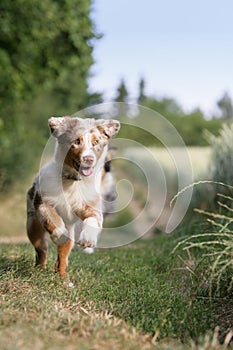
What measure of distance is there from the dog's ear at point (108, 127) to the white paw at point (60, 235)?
3.17ft

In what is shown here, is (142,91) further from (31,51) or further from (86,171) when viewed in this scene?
(86,171)

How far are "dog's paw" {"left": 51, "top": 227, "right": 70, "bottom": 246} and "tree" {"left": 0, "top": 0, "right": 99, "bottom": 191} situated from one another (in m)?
10.2

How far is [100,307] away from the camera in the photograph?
3998 millimetres

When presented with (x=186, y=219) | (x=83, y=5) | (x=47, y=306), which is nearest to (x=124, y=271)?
(x=47, y=306)

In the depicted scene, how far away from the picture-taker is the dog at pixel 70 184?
4898mm

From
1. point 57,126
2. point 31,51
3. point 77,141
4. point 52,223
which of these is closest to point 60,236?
point 52,223

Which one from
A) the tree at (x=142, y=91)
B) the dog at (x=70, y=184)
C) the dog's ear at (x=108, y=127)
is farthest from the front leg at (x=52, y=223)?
the tree at (x=142, y=91)

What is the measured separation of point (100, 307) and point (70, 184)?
1.47 metres

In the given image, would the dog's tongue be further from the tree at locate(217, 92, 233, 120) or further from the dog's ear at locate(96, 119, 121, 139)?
the tree at locate(217, 92, 233, 120)

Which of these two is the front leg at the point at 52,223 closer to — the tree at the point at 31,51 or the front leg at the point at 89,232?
the front leg at the point at 89,232

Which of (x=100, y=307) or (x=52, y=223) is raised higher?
(x=52, y=223)

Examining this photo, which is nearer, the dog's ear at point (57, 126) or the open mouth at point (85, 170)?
the open mouth at point (85, 170)

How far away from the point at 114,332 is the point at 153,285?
5.65 feet

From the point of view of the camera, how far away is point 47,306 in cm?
364
